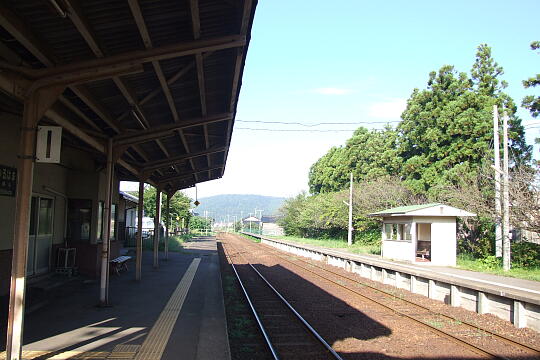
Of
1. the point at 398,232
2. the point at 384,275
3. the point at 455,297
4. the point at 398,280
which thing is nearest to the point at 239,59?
the point at 455,297

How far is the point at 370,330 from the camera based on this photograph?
8.38 m

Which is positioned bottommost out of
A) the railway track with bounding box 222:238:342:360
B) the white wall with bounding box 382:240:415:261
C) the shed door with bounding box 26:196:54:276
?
the railway track with bounding box 222:238:342:360

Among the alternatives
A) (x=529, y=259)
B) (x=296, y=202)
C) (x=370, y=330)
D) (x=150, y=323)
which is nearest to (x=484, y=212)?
(x=529, y=259)

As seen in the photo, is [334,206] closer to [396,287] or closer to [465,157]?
[465,157]

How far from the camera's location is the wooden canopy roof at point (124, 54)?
5.24 metres

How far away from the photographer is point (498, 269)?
17219mm

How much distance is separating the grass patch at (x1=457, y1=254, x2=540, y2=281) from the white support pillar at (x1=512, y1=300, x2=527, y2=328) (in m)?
6.66

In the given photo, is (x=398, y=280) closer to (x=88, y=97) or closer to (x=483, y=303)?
(x=483, y=303)

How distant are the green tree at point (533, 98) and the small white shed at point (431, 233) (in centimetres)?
570

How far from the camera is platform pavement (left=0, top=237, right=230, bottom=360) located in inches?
239

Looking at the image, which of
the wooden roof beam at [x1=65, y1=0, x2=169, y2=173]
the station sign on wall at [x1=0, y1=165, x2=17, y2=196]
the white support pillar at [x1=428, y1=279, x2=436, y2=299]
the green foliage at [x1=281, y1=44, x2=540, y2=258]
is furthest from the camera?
the green foliage at [x1=281, y1=44, x2=540, y2=258]

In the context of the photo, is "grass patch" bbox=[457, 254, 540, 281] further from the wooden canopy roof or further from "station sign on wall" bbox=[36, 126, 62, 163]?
"station sign on wall" bbox=[36, 126, 62, 163]

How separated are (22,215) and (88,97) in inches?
104

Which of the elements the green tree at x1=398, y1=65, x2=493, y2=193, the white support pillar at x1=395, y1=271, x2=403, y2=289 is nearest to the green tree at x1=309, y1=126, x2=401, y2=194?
the green tree at x1=398, y1=65, x2=493, y2=193
